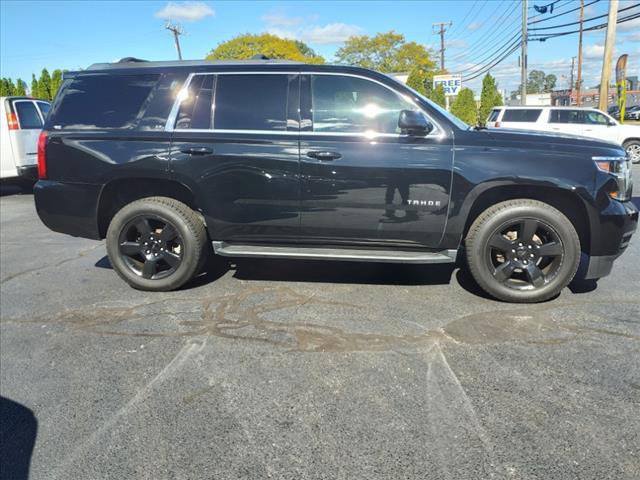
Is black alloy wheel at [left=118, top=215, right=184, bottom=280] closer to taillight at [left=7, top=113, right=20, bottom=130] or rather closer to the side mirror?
the side mirror

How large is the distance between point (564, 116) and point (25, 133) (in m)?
14.8

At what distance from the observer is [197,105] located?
411 cm

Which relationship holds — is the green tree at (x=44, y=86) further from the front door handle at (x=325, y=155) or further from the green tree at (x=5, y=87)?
the front door handle at (x=325, y=155)

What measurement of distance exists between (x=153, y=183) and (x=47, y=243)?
129 inches

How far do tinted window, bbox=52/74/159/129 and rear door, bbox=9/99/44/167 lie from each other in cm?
774

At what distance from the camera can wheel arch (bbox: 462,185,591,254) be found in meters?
3.81

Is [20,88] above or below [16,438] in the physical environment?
above

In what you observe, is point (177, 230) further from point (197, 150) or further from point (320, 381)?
point (320, 381)

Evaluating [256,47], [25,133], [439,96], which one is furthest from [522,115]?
[256,47]

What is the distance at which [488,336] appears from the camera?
3.37m

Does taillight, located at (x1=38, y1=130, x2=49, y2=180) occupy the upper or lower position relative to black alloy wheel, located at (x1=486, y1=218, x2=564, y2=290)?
upper

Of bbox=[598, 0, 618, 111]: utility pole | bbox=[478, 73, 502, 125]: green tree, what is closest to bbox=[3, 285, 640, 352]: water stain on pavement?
bbox=[598, 0, 618, 111]: utility pole

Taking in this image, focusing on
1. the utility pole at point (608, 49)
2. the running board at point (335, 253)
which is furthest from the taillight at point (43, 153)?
the utility pole at point (608, 49)

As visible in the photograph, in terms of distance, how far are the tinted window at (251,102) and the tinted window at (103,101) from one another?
0.68 metres
